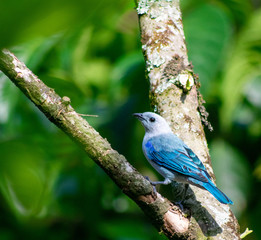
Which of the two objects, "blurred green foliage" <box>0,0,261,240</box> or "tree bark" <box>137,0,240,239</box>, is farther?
"blurred green foliage" <box>0,0,261,240</box>

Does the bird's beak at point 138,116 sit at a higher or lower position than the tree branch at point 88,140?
higher

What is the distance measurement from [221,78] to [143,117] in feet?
3.28

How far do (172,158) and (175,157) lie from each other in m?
0.04

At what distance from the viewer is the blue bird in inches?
95.8

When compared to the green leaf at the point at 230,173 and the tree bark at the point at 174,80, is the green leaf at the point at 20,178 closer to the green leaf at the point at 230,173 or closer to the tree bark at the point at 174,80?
the tree bark at the point at 174,80

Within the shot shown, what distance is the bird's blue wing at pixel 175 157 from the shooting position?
8.26ft

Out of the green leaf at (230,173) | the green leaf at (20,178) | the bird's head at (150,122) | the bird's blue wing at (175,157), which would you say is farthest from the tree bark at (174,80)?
the green leaf at (20,178)

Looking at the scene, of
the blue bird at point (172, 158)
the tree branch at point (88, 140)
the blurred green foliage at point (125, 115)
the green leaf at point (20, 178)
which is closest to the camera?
the green leaf at point (20, 178)

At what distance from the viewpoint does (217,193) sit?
2295mm

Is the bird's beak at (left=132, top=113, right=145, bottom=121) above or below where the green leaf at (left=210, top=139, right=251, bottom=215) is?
above

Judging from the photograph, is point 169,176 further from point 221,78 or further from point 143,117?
point 221,78

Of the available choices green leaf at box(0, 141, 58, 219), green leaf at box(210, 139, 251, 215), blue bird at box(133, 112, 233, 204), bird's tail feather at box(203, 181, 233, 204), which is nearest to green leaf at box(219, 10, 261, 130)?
green leaf at box(210, 139, 251, 215)

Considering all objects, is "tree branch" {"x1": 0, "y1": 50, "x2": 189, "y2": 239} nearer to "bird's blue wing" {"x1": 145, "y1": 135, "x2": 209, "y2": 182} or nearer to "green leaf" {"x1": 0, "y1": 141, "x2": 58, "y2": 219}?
"bird's blue wing" {"x1": 145, "y1": 135, "x2": 209, "y2": 182}

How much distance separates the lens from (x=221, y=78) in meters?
3.85
